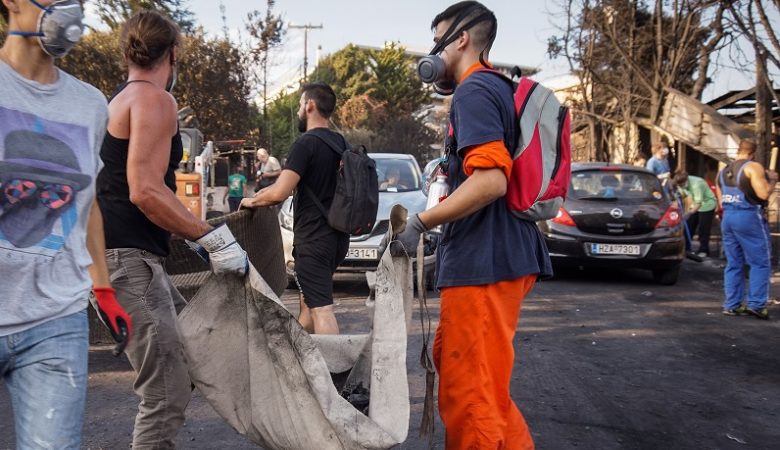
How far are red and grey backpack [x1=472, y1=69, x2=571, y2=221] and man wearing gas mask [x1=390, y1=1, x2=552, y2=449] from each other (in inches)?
1.8

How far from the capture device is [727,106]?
21188 millimetres

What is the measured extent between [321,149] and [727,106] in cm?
1916

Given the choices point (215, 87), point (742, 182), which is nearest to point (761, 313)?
point (742, 182)

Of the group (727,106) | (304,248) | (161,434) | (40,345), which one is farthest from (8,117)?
(727,106)

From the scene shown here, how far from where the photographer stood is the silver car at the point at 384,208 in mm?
9188

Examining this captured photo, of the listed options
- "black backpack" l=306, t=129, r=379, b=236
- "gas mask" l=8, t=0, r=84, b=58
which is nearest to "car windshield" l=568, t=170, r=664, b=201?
"black backpack" l=306, t=129, r=379, b=236

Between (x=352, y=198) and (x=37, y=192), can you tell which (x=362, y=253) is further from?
(x=37, y=192)

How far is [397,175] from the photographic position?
11.0 m

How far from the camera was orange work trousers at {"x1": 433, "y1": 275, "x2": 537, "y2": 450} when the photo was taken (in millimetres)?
2881

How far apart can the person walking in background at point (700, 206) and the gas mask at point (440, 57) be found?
12.9 metres

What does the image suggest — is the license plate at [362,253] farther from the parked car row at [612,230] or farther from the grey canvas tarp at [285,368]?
the grey canvas tarp at [285,368]

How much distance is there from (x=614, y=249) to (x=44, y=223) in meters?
9.22

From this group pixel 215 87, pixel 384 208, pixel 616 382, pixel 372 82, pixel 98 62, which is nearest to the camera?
pixel 616 382

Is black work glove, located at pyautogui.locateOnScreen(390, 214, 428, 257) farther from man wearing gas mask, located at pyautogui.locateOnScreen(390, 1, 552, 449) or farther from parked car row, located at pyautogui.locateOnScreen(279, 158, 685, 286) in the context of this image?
parked car row, located at pyautogui.locateOnScreen(279, 158, 685, 286)
